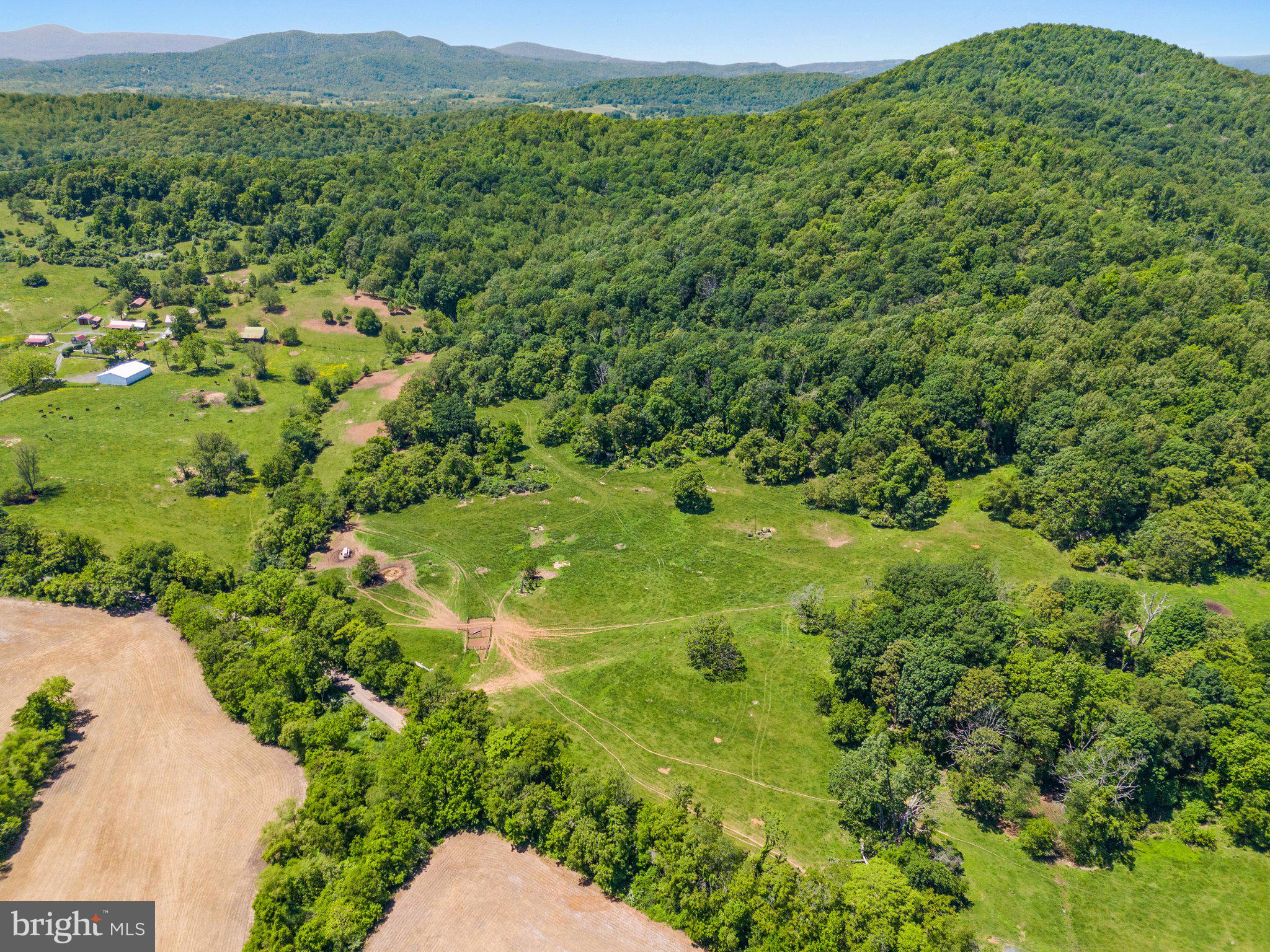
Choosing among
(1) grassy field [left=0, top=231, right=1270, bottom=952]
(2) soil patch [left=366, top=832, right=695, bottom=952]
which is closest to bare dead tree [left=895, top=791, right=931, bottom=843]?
(1) grassy field [left=0, top=231, right=1270, bottom=952]

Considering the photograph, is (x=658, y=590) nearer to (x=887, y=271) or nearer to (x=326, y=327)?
(x=887, y=271)

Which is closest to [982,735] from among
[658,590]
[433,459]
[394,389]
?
[658,590]

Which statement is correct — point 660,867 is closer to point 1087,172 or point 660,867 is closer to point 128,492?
point 128,492

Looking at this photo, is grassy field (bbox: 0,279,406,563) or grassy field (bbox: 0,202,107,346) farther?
grassy field (bbox: 0,202,107,346)

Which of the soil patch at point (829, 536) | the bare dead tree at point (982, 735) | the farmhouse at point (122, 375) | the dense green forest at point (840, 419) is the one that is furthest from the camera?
the farmhouse at point (122, 375)

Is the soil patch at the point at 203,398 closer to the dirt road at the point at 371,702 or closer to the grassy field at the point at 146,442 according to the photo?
the grassy field at the point at 146,442

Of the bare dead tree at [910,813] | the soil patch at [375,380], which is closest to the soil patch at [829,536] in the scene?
the bare dead tree at [910,813]

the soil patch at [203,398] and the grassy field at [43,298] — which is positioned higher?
the grassy field at [43,298]

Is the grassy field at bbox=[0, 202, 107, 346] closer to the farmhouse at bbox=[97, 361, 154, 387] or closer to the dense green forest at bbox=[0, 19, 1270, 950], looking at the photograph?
the dense green forest at bbox=[0, 19, 1270, 950]
